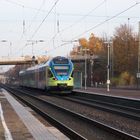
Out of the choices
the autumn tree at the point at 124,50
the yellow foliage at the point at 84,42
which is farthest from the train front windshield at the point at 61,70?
the yellow foliage at the point at 84,42

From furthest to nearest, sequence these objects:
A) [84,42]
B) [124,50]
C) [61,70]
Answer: [84,42], [124,50], [61,70]

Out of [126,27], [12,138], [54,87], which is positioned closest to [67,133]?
[12,138]

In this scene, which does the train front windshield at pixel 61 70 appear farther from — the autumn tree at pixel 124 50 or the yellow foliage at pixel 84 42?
the yellow foliage at pixel 84 42

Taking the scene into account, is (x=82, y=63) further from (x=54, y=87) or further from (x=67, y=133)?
(x=67, y=133)

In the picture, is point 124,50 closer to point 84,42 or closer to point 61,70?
point 84,42

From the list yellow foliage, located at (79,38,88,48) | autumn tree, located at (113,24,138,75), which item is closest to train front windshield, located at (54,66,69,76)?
autumn tree, located at (113,24,138,75)

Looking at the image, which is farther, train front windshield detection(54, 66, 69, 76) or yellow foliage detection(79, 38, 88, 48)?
yellow foliage detection(79, 38, 88, 48)

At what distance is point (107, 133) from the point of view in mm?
16906

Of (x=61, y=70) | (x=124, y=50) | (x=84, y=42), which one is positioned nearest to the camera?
(x=61, y=70)

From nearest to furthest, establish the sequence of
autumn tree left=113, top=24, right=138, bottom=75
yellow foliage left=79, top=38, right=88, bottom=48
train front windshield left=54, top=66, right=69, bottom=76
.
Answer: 1. train front windshield left=54, top=66, right=69, bottom=76
2. autumn tree left=113, top=24, right=138, bottom=75
3. yellow foliage left=79, top=38, right=88, bottom=48

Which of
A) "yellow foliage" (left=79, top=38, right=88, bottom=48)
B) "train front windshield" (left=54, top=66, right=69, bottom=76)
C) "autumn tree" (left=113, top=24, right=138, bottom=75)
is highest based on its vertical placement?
"yellow foliage" (left=79, top=38, right=88, bottom=48)

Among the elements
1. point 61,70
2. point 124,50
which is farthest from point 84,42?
point 61,70

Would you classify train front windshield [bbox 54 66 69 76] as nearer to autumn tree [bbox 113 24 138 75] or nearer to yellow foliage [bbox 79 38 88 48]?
autumn tree [bbox 113 24 138 75]

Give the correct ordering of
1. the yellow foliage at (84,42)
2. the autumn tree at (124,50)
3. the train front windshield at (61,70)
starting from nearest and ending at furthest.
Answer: the train front windshield at (61,70) < the autumn tree at (124,50) < the yellow foliage at (84,42)
